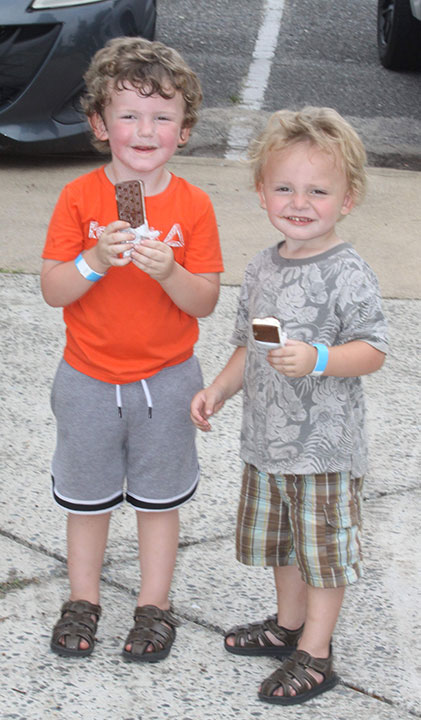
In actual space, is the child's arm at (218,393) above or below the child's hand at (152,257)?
below

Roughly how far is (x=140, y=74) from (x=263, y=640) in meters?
1.45

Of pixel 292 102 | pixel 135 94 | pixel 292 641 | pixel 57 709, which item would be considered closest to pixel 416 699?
pixel 292 641

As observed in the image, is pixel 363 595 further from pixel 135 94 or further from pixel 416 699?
pixel 135 94

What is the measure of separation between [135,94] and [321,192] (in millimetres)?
491

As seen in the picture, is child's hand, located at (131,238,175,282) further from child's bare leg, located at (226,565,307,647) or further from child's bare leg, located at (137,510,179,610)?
child's bare leg, located at (226,565,307,647)

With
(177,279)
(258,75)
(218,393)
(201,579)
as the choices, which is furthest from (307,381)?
(258,75)

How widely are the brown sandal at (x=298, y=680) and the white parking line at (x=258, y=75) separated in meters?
4.57

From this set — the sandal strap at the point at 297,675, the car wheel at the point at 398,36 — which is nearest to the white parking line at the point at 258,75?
the car wheel at the point at 398,36

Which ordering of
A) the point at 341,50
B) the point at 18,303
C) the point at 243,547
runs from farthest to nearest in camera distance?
1. the point at 341,50
2. the point at 18,303
3. the point at 243,547

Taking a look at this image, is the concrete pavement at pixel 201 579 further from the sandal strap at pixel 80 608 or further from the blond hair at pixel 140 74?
the blond hair at pixel 140 74

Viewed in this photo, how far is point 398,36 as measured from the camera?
343 inches

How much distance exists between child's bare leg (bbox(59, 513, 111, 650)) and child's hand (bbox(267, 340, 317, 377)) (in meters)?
0.76

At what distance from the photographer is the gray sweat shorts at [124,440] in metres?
2.49

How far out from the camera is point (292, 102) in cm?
805
